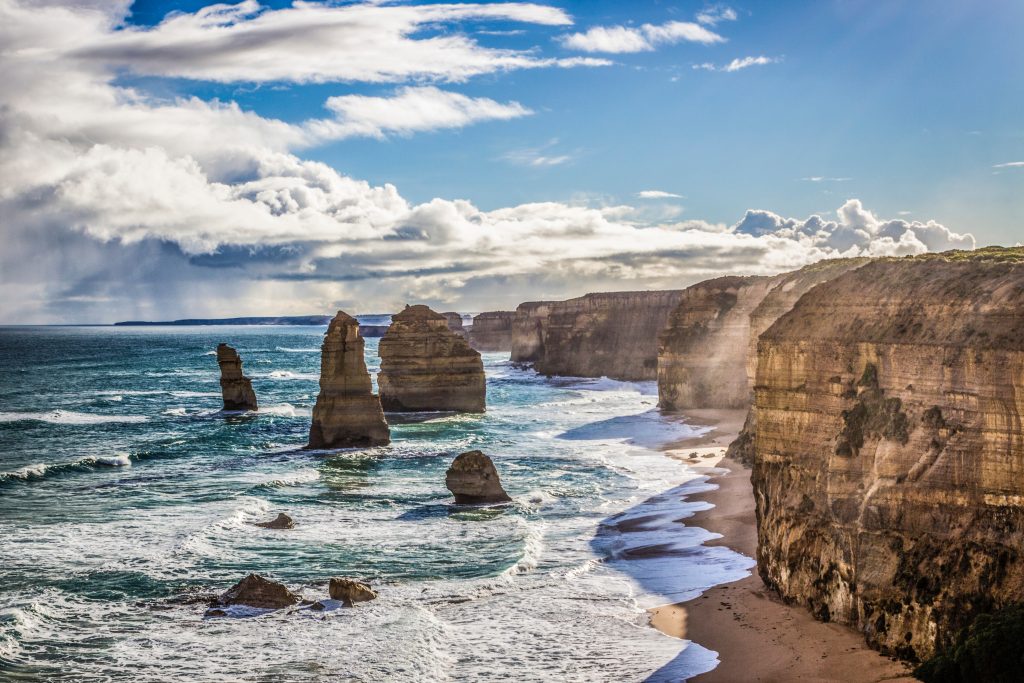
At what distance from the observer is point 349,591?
25625mm

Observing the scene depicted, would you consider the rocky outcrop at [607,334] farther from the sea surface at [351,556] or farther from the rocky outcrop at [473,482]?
the rocky outcrop at [473,482]

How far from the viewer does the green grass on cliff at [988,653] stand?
1543 centimetres

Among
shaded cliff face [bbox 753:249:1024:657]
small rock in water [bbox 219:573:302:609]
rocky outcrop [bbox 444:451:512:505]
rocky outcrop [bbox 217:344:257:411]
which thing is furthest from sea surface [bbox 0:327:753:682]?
rocky outcrop [bbox 217:344:257:411]

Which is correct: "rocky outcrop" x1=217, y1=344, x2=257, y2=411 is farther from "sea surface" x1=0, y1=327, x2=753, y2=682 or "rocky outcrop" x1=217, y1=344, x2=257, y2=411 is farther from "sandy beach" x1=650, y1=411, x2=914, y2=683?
"sandy beach" x1=650, y1=411, x2=914, y2=683

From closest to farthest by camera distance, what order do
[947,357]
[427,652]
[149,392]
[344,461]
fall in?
[947,357]
[427,652]
[344,461]
[149,392]

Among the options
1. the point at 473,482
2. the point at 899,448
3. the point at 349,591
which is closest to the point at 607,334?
the point at 473,482

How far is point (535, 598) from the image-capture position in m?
26.0

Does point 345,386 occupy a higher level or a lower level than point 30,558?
higher

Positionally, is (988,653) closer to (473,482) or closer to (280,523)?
(473,482)

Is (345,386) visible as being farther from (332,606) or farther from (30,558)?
(332,606)

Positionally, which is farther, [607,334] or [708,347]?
[607,334]

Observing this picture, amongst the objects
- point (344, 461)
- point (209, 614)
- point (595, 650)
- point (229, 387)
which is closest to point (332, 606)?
point (209, 614)

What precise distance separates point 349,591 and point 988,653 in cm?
1511

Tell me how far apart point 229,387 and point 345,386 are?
27.2m
